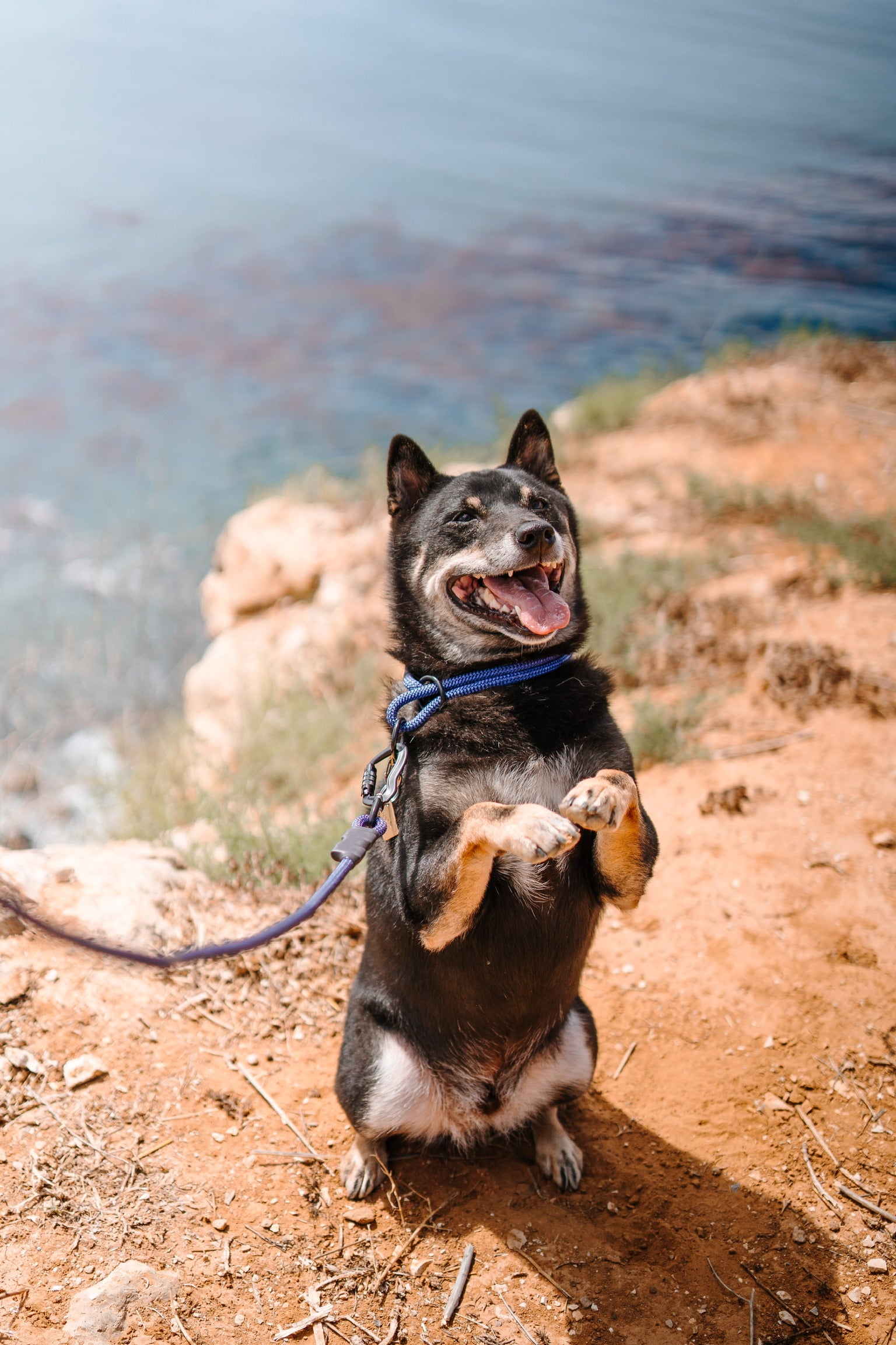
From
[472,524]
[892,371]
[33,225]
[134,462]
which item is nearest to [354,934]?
[472,524]

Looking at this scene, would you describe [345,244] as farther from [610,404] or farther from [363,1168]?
[363,1168]

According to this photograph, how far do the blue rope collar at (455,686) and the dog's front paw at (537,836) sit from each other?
493 millimetres

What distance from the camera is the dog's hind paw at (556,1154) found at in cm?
260

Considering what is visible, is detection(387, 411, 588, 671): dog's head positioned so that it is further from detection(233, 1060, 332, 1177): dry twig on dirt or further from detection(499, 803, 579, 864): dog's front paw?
detection(233, 1060, 332, 1177): dry twig on dirt

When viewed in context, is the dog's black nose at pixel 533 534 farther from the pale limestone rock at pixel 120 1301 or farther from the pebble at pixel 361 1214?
the pale limestone rock at pixel 120 1301

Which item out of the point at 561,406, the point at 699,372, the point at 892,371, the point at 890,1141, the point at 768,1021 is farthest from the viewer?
the point at 561,406

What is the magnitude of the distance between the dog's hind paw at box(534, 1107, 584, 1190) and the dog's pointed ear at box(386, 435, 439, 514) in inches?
73.1

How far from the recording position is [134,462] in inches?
425

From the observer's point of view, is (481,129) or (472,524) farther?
(481,129)

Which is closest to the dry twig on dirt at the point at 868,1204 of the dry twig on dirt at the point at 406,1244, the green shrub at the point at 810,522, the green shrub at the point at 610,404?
the dry twig on dirt at the point at 406,1244

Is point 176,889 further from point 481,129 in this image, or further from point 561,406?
point 481,129

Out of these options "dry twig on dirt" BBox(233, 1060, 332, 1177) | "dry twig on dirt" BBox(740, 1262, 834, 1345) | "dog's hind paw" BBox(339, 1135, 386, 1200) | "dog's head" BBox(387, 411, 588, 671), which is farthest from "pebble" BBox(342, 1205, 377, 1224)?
"dog's head" BBox(387, 411, 588, 671)

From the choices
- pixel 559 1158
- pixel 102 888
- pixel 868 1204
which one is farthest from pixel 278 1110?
pixel 868 1204

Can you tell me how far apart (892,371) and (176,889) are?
7973 mm
